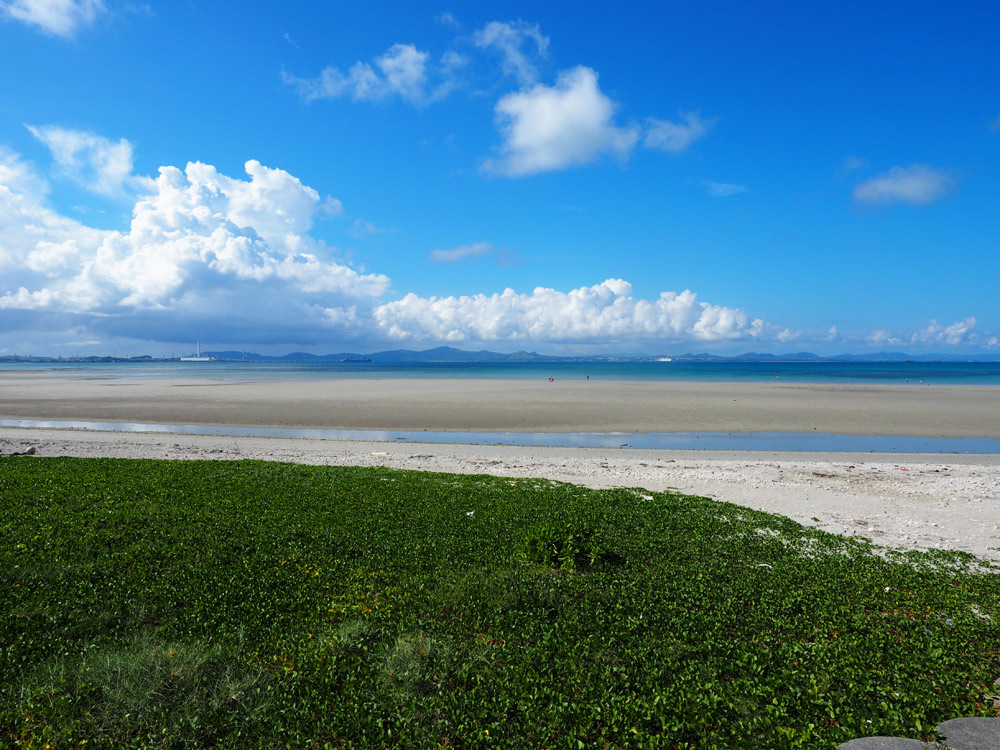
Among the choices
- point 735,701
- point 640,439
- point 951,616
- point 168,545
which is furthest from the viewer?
point 640,439

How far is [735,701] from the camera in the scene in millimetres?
6957

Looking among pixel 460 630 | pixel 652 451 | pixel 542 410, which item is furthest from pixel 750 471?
pixel 542 410

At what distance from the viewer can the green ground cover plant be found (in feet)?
21.5

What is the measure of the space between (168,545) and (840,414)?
55.5 metres

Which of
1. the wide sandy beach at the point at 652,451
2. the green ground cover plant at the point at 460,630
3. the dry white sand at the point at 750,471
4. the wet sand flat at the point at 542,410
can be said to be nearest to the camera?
the green ground cover plant at the point at 460,630

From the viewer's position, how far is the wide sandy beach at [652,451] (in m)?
18.4

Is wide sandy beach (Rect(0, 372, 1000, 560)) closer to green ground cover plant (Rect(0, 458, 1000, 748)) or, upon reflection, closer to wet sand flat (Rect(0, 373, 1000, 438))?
wet sand flat (Rect(0, 373, 1000, 438))

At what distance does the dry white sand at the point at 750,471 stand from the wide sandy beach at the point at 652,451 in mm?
79

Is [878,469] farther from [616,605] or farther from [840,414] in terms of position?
[840,414]

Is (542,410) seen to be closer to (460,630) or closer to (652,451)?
(652,451)

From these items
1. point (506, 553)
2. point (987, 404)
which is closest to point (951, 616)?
point (506, 553)

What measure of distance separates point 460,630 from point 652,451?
25130 millimetres

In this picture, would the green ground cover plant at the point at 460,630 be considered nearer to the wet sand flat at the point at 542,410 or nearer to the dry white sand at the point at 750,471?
the dry white sand at the point at 750,471

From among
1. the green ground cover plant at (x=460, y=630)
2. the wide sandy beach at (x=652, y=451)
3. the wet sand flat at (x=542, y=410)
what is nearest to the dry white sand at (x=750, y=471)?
the wide sandy beach at (x=652, y=451)
